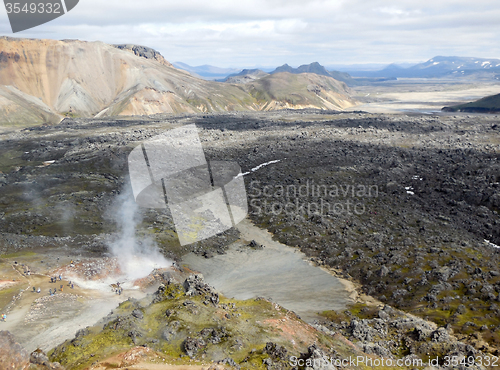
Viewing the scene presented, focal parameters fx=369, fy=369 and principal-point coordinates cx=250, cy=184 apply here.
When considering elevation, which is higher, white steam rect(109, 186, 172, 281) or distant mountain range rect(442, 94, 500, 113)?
distant mountain range rect(442, 94, 500, 113)

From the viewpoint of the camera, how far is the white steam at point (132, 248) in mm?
39094

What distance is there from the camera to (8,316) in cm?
2775

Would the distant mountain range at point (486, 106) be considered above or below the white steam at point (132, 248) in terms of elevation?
above

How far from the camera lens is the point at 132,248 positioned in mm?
45094

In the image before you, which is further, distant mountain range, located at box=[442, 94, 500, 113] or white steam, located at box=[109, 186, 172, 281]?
distant mountain range, located at box=[442, 94, 500, 113]

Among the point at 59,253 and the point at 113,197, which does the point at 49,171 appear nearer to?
the point at 113,197

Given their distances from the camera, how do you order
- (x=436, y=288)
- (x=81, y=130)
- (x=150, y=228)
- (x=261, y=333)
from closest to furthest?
(x=261, y=333)
(x=436, y=288)
(x=150, y=228)
(x=81, y=130)

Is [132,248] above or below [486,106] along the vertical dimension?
below

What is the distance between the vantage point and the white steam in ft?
128

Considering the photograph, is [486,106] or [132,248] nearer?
[132,248]

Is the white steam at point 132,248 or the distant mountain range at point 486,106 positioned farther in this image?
the distant mountain range at point 486,106

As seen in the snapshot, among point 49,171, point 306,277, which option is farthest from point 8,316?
point 49,171

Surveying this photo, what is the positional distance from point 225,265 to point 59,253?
19180mm

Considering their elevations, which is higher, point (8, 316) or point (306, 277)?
point (8, 316)
